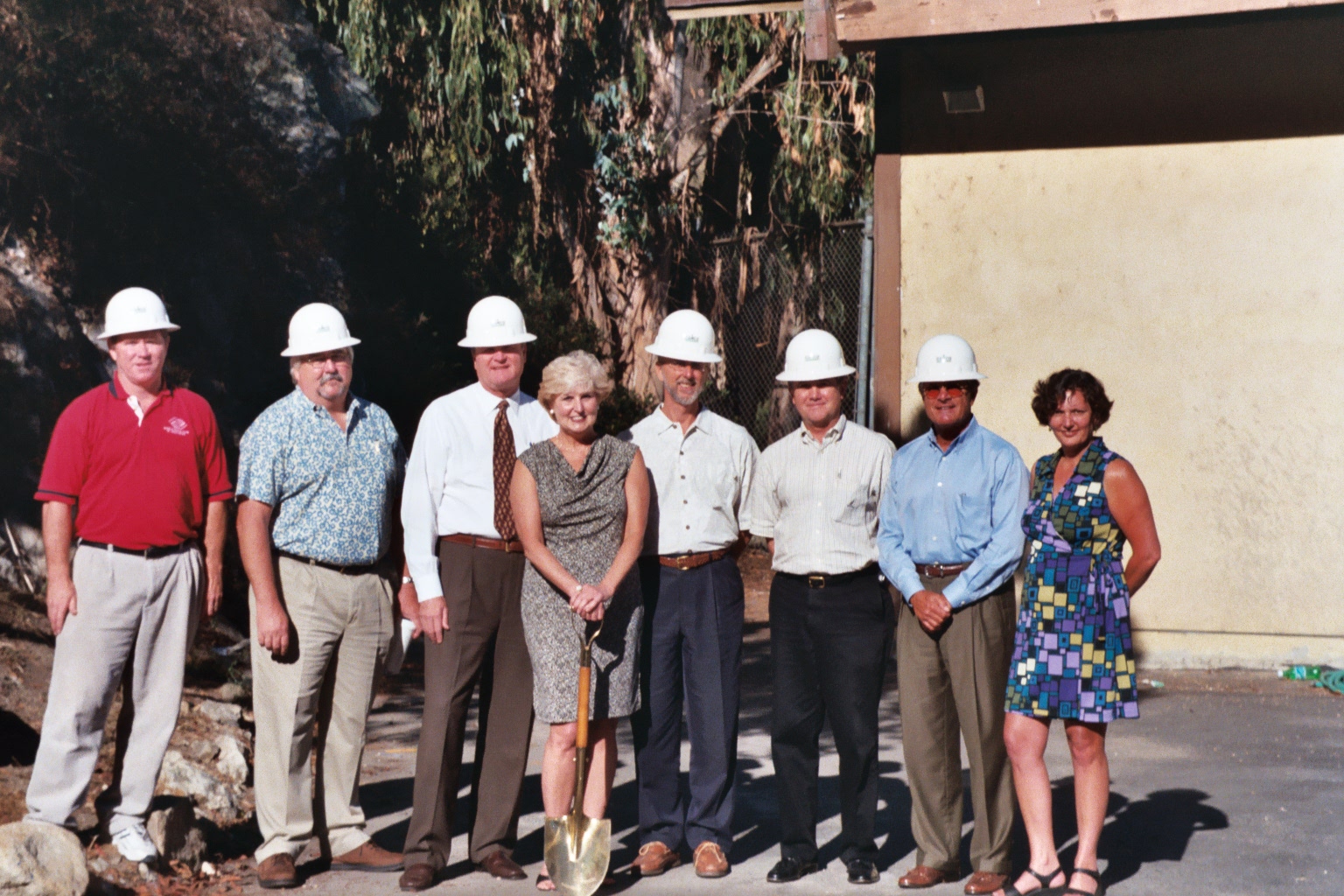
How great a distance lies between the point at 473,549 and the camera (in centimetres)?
542

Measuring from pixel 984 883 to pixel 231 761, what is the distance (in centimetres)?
367

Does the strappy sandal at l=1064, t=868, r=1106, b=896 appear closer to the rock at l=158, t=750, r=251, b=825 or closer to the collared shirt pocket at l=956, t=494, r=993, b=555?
the collared shirt pocket at l=956, t=494, r=993, b=555

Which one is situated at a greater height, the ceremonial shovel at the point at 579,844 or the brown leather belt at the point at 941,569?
the brown leather belt at the point at 941,569

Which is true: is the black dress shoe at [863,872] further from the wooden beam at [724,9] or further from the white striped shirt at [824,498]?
the wooden beam at [724,9]

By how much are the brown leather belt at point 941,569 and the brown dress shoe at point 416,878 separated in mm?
2094

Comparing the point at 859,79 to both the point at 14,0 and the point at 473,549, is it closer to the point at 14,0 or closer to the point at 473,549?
the point at 14,0

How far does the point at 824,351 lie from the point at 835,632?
1.05 meters

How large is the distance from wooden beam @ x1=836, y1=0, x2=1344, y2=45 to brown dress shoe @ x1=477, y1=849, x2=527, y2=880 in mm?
5074

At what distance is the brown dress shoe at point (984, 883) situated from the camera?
5.15m

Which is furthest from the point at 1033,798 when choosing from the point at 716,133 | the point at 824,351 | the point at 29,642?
the point at 716,133

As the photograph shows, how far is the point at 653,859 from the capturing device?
5.49 m

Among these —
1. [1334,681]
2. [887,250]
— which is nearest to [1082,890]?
[1334,681]

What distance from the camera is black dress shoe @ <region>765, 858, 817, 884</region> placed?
5.40m

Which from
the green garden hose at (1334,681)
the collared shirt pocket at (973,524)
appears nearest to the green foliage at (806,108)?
the green garden hose at (1334,681)
